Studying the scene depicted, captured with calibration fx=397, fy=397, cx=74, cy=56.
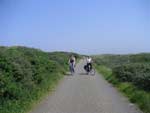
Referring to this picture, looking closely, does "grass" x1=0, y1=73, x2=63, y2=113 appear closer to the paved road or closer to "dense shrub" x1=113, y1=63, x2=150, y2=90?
the paved road

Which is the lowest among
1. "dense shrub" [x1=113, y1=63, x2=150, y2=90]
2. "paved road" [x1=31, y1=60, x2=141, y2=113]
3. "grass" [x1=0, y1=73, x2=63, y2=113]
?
"paved road" [x1=31, y1=60, x2=141, y2=113]

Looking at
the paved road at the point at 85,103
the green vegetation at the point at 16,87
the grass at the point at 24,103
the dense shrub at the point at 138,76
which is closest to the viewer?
the grass at the point at 24,103

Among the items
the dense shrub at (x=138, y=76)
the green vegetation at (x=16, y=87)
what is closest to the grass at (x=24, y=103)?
the green vegetation at (x=16, y=87)

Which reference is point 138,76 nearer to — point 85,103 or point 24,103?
point 85,103

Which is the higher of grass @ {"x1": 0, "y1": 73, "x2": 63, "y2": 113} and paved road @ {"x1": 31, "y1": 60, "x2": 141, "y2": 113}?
grass @ {"x1": 0, "y1": 73, "x2": 63, "y2": 113}

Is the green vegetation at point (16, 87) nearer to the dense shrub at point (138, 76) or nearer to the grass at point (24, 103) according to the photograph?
the grass at point (24, 103)

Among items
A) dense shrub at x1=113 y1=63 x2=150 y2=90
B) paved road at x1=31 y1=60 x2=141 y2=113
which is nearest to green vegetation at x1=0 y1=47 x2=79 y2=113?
paved road at x1=31 y1=60 x2=141 y2=113

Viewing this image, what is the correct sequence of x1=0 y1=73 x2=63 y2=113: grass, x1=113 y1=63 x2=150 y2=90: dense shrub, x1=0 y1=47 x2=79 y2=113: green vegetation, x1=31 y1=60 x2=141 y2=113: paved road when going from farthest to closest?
x1=113 y1=63 x2=150 y2=90: dense shrub < x1=31 y1=60 x2=141 y2=113: paved road < x1=0 y1=47 x2=79 y2=113: green vegetation < x1=0 y1=73 x2=63 y2=113: grass

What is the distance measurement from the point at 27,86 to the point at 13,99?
2744 mm

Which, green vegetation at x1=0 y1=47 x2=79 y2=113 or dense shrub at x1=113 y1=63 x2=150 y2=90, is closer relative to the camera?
green vegetation at x1=0 y1=47 x2=79 y2=113

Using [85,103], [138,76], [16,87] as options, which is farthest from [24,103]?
[138,76]

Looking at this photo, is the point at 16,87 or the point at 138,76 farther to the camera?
the point at 138,76

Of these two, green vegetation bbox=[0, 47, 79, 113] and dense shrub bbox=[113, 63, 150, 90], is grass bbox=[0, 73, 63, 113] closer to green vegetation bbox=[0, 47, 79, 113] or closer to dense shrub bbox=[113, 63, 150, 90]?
green vegetation bbox=[0, 47, 79, 113]

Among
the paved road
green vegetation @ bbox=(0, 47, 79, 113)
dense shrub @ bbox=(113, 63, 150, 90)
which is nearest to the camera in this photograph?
green vegetation @ bbox=(0, 47, 79, 113)
